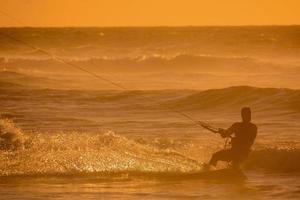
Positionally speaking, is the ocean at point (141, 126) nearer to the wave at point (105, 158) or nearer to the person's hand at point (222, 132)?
the wave at point (105, 158)

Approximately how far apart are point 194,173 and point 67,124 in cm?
854

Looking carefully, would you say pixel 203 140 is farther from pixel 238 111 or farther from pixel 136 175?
pixel 238 111

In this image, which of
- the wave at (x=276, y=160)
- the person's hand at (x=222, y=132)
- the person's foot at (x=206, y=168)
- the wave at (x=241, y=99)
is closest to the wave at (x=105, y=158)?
the wave at (x=276, y=160)

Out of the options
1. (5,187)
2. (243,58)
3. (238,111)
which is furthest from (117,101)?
(243,58)

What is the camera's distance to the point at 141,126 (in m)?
24.6

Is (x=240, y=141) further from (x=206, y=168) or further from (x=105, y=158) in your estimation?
(x=105, y=158)

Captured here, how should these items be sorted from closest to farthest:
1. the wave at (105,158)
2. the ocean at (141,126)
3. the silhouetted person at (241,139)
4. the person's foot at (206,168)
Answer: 1. the ocean at (141,126)
2. the silhouetted person at (241,139)
3. the person's foot at (206,168)
4. the wave at (105,158)

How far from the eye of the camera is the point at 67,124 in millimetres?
25016

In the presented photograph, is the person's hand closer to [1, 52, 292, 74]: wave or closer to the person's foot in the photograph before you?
the person's foot

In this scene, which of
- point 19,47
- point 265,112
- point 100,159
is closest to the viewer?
point 100,159

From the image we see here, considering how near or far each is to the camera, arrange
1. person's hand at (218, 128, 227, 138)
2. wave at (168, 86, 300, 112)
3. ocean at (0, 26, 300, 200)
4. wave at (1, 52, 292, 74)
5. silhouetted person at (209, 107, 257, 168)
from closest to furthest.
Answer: person's hand at (218, 128, 227, 138)
ocean at (0, 26, 300, 200)
silhouetted person at (209, 107, 257, 168)
wave at (168, 86, 300, 112)
wave at (1, 52, 292, 74)

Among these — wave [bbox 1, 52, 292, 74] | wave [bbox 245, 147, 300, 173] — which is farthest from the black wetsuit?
wave [bbox 1, 52, 292, 74]

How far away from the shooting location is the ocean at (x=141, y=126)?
16203 mm

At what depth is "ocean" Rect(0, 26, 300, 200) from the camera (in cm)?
1620
